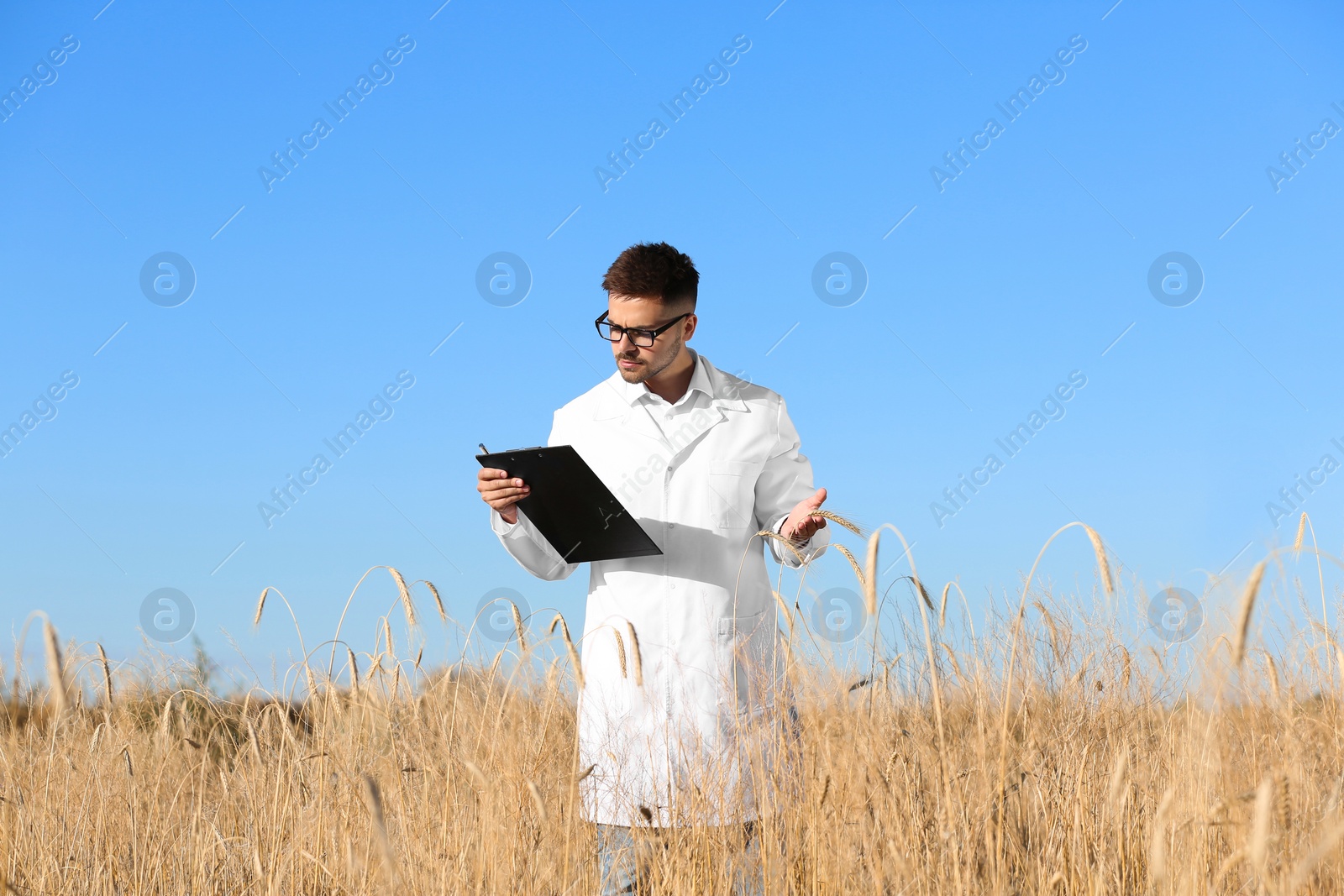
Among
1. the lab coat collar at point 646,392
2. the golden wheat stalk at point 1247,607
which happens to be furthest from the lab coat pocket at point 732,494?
the golden wheat stalk at point 1247,607

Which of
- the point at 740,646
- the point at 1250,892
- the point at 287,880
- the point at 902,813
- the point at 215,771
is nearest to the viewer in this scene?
the point at 1250,892

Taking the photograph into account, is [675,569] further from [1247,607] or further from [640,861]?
[1247,607]

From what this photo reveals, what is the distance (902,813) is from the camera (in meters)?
2.76

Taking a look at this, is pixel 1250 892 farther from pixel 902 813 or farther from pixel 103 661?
pixel 103 661

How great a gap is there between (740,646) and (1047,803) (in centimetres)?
119

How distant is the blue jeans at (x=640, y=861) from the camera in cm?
270

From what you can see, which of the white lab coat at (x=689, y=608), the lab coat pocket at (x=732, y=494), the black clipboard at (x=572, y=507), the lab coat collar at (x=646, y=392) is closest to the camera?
the black clipboard at (x=572, y=507)

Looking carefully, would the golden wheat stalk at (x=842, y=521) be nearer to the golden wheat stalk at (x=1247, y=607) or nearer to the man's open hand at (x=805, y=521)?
the man's open hand at (x=805, y=521)

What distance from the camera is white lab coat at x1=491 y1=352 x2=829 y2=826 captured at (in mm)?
2787

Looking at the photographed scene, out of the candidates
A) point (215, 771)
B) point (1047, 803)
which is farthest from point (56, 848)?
point (1047, 803)

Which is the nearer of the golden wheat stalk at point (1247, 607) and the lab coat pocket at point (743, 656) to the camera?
the golden wheat stalk at point (1247, 607)

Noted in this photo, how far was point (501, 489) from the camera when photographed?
2.89 m

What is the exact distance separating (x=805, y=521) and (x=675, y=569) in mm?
498

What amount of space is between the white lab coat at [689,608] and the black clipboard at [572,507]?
7.1 inches
